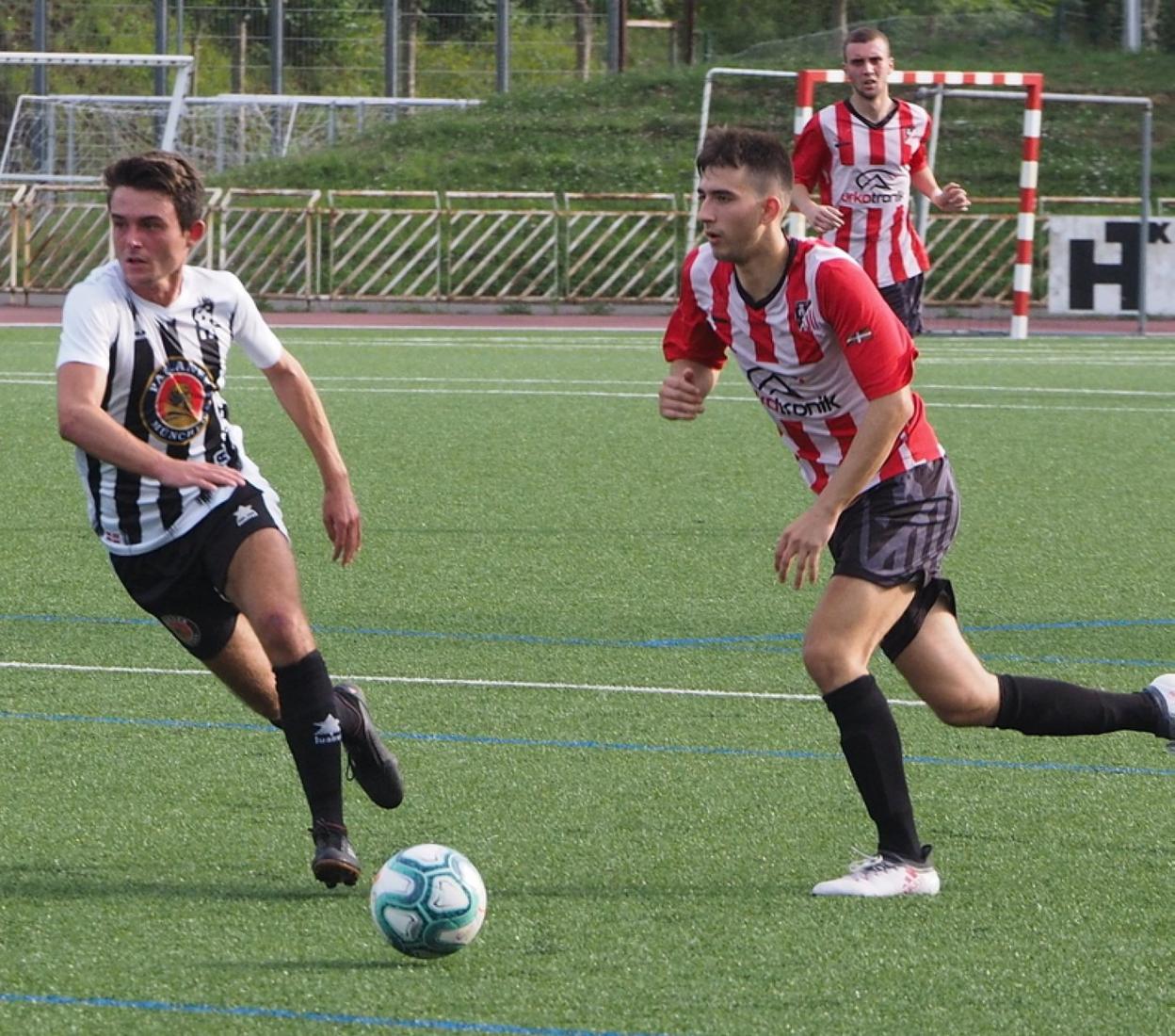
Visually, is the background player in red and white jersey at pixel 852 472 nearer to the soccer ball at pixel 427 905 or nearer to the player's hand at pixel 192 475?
the soccer ball at pixel 427 905

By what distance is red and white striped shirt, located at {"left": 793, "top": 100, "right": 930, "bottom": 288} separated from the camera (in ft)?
33.8

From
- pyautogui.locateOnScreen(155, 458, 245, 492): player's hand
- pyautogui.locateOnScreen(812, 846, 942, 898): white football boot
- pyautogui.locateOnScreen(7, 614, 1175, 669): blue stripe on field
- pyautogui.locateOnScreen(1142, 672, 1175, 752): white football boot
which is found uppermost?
pyautogui.locateOnScreen(155, 458, 245, 492): player's hand

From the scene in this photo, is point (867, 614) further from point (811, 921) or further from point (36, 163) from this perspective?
point (36, 163)

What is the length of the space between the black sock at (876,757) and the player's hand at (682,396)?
31.7 inches

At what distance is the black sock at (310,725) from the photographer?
4.58 metres

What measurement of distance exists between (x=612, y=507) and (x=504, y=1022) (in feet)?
22.7

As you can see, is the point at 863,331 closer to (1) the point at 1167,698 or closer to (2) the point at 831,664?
(2) the point at 831,664

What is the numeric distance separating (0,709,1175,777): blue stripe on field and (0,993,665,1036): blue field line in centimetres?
210

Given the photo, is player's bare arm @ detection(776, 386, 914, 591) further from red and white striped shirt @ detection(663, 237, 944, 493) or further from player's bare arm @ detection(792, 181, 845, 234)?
player's bare arm @ detection(792, 181, 845, 234)

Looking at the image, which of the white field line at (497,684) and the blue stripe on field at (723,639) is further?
the blue stripe on field at (723,639)

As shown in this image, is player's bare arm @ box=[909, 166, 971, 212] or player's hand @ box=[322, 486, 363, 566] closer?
player's hand @ box=[322, 486, 363, 566]

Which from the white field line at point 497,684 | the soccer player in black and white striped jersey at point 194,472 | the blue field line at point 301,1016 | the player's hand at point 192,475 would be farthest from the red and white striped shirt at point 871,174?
the blue field line at point 301,1016

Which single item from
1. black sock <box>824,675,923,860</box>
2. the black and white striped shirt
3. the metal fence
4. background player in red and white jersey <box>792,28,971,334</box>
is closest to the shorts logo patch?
the black and white striped shirt

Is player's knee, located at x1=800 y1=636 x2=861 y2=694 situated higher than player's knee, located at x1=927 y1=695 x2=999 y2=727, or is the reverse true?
player's knee, located at x1=800 y1=636 x2=861 y2=694
